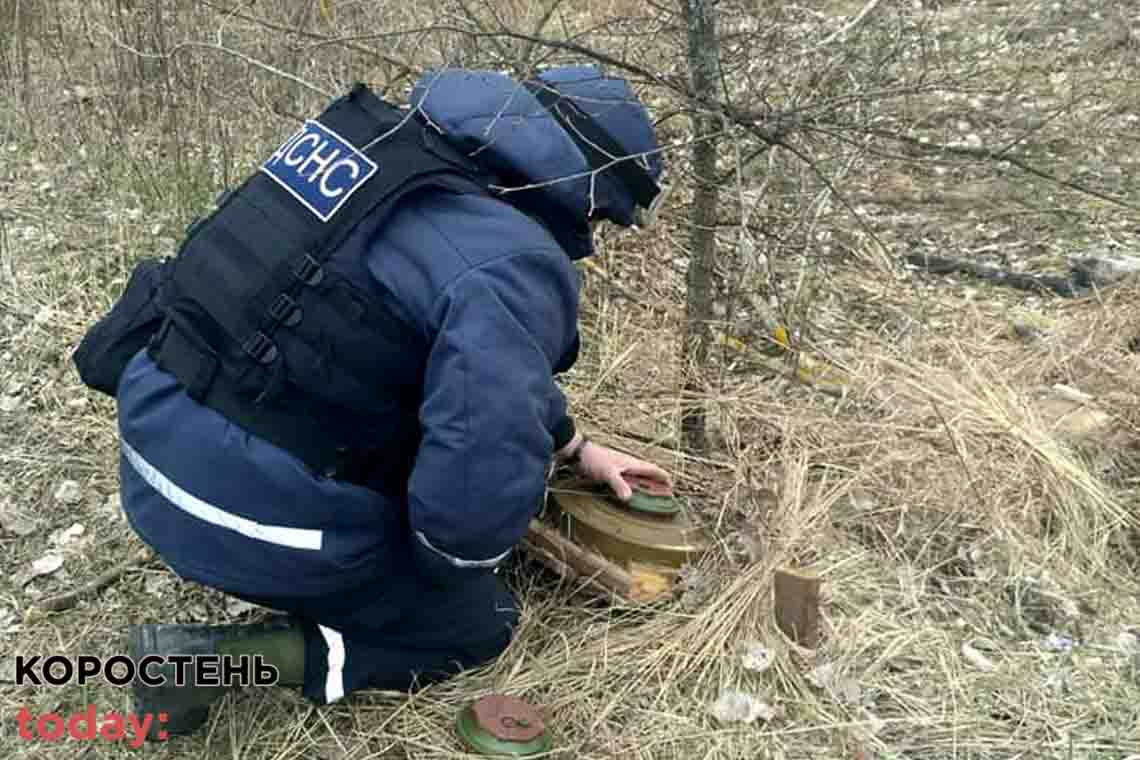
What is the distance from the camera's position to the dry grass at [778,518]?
2.48 metres

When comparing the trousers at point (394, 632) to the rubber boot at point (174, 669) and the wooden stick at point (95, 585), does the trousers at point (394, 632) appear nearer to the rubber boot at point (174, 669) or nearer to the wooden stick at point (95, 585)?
the rubber boot at point (174, 669)

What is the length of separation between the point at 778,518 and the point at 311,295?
135cm

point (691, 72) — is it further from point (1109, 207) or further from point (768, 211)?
point (1109, 207)

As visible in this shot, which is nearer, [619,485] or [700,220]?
[619,485]

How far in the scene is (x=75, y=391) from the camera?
11.7ft

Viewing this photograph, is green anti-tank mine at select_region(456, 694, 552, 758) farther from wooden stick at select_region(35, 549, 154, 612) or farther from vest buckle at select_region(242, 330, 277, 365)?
wooden stick at select_region(35, 549, 154, 612)

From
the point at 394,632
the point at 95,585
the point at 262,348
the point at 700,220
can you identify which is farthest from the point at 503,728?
the point at 700,220

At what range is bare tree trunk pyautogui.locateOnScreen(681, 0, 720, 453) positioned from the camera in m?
2.61

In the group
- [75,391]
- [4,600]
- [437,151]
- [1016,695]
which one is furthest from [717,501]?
[75,391]

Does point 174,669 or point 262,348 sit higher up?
point 262,348

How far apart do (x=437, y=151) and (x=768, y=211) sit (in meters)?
2.01

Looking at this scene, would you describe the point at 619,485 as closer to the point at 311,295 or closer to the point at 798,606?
the point at 798,606

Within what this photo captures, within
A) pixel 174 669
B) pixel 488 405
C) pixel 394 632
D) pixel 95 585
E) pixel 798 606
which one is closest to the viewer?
pixel 488 405

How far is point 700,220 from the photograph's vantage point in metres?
2.88
